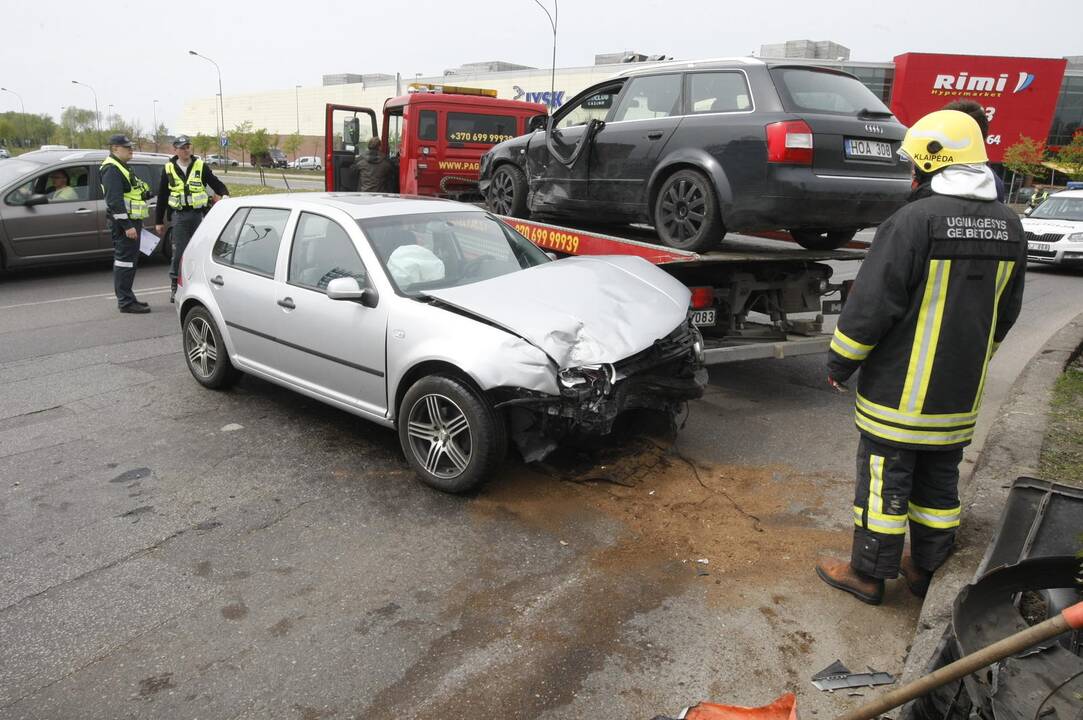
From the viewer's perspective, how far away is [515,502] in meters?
4.37

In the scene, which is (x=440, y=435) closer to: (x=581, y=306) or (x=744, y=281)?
(x=581, y=306)

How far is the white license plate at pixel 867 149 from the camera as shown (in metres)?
5.74

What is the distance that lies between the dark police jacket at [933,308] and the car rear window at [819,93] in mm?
2701

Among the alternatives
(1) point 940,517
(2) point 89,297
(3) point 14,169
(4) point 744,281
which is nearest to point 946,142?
(1) point 940,517

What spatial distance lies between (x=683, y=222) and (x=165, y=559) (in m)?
4.31

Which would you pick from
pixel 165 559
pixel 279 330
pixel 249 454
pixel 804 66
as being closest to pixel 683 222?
pixel 804 66

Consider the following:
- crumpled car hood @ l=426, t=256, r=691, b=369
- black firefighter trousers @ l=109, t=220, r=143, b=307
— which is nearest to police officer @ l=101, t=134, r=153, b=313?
black firefighter trousers @ l=109, t=220, r=143, b=307

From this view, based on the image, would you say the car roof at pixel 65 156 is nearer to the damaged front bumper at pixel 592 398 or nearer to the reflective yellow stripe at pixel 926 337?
the damaged front bumper at pixel 592 398

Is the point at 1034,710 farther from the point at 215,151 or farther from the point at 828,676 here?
the point at 215,151

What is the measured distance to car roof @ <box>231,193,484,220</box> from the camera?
5.25m

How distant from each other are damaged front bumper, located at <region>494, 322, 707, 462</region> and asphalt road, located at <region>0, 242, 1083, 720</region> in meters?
0.43

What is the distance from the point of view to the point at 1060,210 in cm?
1535

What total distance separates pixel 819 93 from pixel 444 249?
3.06 metres

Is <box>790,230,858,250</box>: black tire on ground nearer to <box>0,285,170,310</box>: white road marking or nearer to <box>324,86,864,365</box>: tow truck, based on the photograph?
<box>324,86,864,365</box>: tow truck
